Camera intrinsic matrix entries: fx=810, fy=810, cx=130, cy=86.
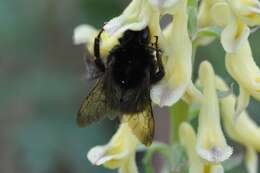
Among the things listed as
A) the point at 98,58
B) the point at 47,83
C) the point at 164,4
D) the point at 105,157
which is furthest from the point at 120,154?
the point at 47,83

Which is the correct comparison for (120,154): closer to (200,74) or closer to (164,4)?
(200,74)

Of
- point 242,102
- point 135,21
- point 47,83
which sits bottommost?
point 47,83

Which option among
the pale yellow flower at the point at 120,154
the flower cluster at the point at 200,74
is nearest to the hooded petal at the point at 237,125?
the flower cluster at the point at 200,74

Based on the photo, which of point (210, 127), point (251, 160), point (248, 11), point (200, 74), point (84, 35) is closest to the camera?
point (248, 11)

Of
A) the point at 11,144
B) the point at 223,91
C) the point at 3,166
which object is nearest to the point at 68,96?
the point at 11,144

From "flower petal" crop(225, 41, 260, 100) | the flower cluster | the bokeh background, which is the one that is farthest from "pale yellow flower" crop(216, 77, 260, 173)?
the bokeh background

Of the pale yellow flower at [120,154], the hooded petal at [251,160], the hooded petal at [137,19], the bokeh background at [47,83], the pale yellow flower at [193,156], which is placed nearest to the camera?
the hooded petal at [137,19]

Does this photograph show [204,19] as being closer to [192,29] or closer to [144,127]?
[192,29]

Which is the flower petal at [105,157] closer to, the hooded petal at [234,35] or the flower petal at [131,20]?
the flower petal at [131,20]

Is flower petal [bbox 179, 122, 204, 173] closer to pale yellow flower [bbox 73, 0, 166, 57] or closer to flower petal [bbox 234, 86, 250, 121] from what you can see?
flower petal [bbox 234, 86, 250, 121]
